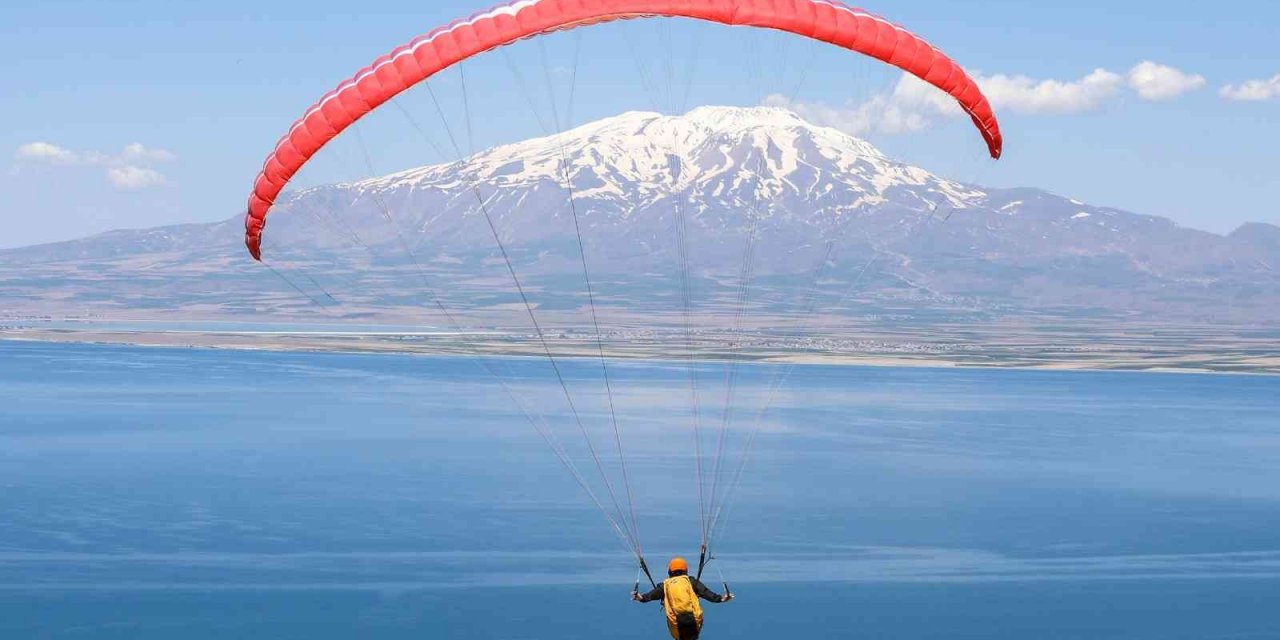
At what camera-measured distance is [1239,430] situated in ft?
256

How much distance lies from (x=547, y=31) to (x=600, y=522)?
25868mm

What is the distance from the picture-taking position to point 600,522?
43.9 metres

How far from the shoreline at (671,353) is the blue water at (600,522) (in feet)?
196

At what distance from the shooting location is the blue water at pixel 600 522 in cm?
3256

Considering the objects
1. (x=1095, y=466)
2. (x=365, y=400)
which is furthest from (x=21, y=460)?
(x=1095, y=466)

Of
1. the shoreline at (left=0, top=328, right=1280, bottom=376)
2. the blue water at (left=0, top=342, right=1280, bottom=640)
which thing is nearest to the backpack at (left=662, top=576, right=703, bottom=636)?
the blue water at (left=0, top=342, right=1280, bottom=640)

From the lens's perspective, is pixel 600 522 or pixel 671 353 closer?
pixel 600 522

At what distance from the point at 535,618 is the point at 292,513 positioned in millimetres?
15068

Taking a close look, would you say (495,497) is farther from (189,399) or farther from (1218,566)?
(189,399)

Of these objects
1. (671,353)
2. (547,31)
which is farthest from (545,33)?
(671,353)

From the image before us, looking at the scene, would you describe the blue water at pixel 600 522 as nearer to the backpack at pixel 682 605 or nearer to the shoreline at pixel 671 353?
the backpack at pixel 682 605

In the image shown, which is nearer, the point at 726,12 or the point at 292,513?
the point at 726,12

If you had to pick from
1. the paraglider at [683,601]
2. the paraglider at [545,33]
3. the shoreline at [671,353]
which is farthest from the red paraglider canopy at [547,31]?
the shoreline at [671,353]

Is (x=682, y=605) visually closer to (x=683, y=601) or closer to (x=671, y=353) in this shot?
(x=683, y=601)
